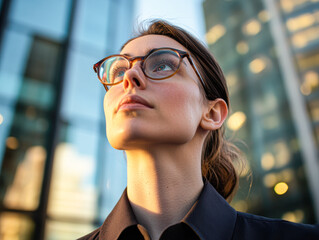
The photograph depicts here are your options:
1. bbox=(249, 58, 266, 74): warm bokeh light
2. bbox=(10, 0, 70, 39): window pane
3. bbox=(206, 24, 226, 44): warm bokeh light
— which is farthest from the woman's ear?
bbox=(206, 24, 226, 44): warm bokeh light

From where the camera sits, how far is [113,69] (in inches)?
67.3

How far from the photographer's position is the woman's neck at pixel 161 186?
4.45 ft

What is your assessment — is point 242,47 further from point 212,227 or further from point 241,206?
point 212,227

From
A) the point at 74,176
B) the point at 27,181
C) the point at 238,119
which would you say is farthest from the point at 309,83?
the point at 27,181

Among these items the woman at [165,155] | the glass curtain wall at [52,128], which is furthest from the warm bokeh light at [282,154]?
the woman at [165,155]

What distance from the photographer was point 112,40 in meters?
9.19

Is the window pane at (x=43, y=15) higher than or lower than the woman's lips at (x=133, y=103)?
higher

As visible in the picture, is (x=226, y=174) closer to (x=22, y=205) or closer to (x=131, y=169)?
(x=131, y=169)

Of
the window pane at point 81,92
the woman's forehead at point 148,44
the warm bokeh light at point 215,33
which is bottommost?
the woman's forehead at point 148,44

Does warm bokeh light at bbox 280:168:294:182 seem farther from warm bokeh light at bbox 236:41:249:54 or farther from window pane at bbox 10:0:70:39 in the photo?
window pane at bbox 10:0:70:39

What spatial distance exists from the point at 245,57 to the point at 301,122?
225 inches

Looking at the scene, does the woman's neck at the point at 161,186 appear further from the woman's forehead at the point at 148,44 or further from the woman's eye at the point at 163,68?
the woman's forehead at the point at 148,44

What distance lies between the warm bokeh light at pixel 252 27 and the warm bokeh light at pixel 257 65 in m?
2.25

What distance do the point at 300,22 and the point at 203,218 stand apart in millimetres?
21383
